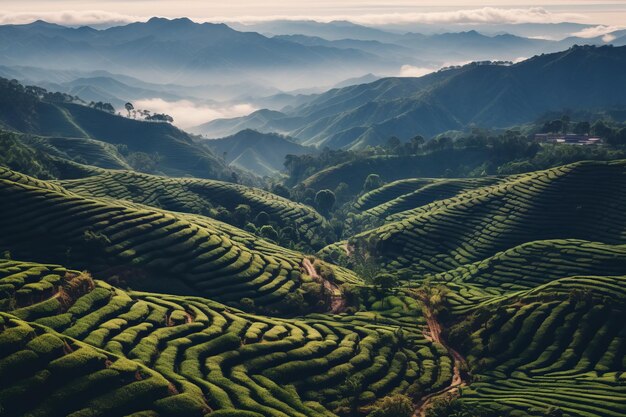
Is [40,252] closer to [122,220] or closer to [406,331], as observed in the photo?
[122,220]

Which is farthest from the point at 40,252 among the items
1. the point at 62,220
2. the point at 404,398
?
the point at 404,398

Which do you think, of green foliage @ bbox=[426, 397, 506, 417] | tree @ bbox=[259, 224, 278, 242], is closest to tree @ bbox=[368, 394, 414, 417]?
green foliage @ bbox=[426, 397, 506, 417]

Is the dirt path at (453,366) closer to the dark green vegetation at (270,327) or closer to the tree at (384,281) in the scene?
the dark green vegetation at (270,327)

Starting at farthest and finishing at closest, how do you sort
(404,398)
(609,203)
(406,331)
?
(609,203)
(406,331)
(404,398)

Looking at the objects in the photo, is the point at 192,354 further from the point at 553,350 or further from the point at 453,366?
the point at 553,350

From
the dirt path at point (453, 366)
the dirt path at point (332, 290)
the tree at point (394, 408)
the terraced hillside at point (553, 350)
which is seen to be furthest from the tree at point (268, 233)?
the tree at point (394, 408)
